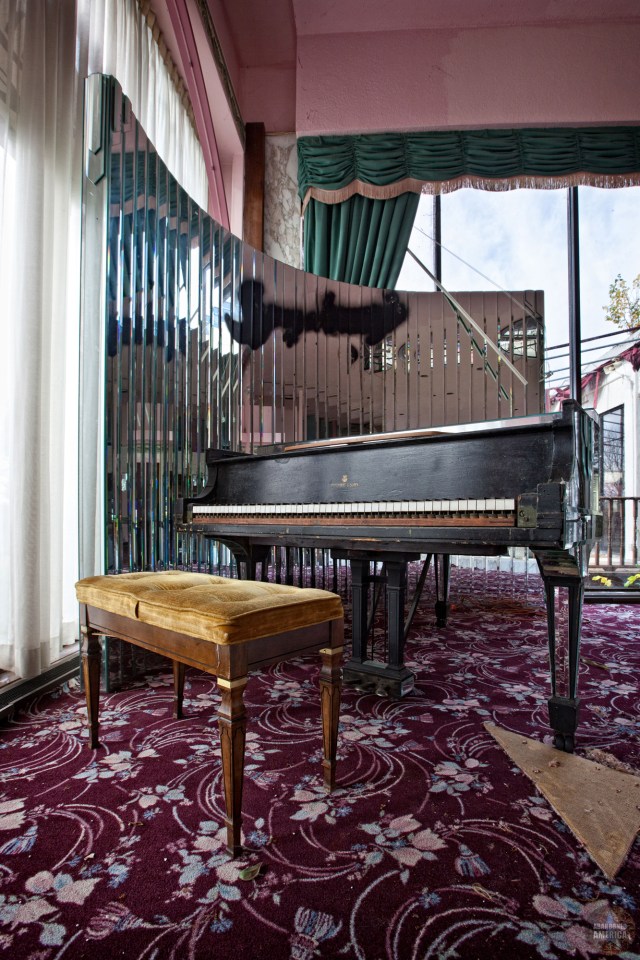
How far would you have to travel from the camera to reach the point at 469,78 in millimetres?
4410

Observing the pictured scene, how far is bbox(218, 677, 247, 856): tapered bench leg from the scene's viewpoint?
101cm

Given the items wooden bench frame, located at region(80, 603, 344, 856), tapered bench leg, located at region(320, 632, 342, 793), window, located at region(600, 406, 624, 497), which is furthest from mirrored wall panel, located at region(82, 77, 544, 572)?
window, located at region(600, 406, 624, 497)

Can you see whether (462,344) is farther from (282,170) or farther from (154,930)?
(154,930)

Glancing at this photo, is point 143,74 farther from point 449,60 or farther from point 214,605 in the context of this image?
point 214,605

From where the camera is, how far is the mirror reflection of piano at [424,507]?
1449 millimetres

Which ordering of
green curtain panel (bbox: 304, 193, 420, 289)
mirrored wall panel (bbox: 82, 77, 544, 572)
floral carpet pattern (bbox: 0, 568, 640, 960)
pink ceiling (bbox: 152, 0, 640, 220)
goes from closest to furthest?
floral carpet pattern (bbox: 0, 568, 640, 960) < mirrored wall panel (bbox: 82, 77, 544, 572) < pink ceiling (bbox: 152, 0, 640, 220) < green curtain panel (bbox: 304, 193, 420, 289)

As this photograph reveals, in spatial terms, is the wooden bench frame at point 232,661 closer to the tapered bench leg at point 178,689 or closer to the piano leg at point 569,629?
the tapered bench leg at point 178,689

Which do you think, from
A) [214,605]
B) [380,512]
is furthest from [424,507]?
[214,605]

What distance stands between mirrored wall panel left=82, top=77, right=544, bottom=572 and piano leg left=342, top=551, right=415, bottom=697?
91 centimetres

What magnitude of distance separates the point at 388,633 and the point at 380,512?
51cm

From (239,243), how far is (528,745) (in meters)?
2.79

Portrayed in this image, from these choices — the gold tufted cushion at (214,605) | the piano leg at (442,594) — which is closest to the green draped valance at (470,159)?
the piano leg at (442,594)

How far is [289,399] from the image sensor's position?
3.41m

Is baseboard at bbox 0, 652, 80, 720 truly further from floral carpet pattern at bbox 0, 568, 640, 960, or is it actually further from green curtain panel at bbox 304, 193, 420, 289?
green curtain panel at bbox 304, 193, 420, 289
